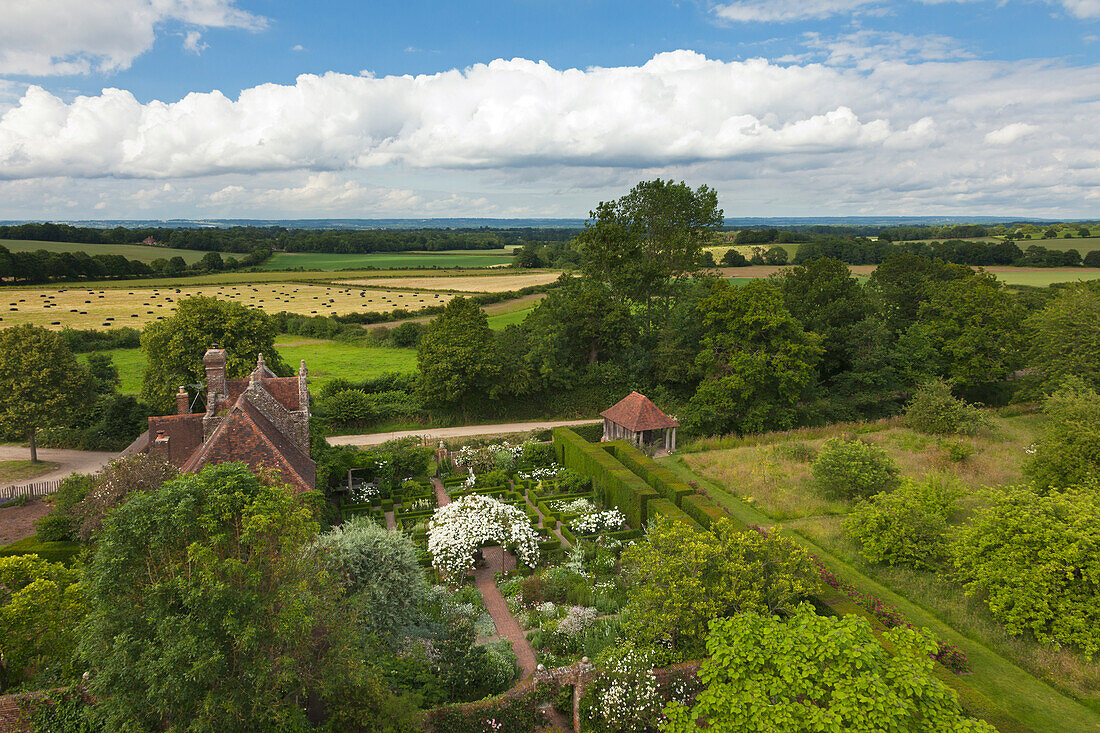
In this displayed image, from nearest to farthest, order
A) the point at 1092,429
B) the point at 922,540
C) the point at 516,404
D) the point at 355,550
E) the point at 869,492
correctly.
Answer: the point at 355,550, the point at 922,540, the point at 1092,429, the point at 869,492, the point at 516,404

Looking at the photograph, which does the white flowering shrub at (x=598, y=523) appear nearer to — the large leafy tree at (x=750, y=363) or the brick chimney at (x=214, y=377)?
the large leafy tree at (x=750, y=363)

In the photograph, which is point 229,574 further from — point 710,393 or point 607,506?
point 710,393

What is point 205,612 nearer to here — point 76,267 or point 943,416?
point 943,416

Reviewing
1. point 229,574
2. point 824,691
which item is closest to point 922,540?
point 824,691

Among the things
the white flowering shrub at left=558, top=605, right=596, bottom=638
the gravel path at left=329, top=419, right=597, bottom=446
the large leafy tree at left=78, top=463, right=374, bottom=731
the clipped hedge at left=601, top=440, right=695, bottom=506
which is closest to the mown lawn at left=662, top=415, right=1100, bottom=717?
the clipped hedge at left=601, top=440, right=695, bottom=506

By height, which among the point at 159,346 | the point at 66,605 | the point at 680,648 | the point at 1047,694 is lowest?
the point at 1047,694

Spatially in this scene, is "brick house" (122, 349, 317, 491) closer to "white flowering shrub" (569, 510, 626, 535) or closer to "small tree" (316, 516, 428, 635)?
"small tree" (316, 516, 428, 635)
